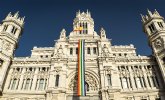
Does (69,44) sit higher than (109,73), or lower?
higher

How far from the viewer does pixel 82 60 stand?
47.6 metres

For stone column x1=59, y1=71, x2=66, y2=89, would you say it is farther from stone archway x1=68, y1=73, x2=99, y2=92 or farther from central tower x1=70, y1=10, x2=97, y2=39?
central tower x1=70, y1=10, x2=97, y2=39

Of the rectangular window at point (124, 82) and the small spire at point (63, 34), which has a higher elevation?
the small spire at point (63, 34)

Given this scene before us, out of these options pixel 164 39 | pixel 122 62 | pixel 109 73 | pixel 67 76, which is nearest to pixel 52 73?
pixel 67 76

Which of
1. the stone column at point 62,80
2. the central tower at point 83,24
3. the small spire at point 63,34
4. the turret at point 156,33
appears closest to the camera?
the stone column at point 62,80

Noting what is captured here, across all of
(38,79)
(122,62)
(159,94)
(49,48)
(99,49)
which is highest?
(49,48)

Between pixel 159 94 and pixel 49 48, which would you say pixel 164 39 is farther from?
pixel 49 48

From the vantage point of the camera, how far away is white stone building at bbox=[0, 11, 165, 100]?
143ft

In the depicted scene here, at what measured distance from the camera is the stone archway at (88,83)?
4506 centimetres

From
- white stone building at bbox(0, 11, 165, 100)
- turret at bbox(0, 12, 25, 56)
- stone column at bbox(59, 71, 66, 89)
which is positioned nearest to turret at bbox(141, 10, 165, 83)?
white stone building at bbox(0, 11, 165, 100)

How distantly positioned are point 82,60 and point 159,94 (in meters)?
17.1

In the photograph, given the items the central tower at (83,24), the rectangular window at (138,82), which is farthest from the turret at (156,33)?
the central tower at (83,24)

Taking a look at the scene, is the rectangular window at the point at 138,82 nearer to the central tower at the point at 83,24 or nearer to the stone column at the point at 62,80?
the stone column at the point at 62,80

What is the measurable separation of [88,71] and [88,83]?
109 inches
